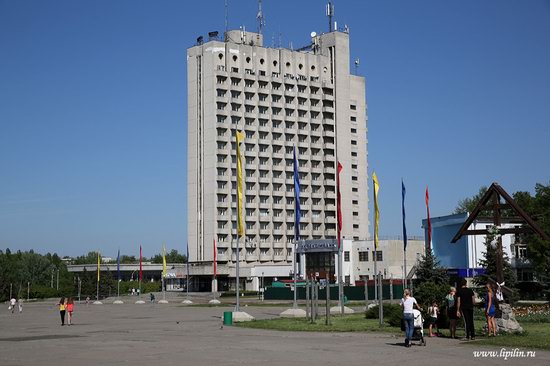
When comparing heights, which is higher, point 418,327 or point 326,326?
point 418,327

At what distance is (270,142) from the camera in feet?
492

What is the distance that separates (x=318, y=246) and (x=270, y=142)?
32.7m

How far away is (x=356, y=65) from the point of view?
16625cm

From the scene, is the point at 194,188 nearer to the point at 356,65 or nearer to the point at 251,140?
the point at 251,140

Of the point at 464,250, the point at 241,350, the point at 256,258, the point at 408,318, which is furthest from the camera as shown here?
the point at 256,258

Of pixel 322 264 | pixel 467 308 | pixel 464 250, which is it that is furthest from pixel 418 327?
pixel 322 264

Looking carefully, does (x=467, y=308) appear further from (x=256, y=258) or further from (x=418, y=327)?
(x=256, y=258)

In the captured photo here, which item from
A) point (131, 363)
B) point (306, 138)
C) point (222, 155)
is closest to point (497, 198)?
point (131, 363)

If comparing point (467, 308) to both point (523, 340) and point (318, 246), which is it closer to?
point (523, 340)

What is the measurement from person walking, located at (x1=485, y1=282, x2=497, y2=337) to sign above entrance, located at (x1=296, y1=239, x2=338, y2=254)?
94.2 metres

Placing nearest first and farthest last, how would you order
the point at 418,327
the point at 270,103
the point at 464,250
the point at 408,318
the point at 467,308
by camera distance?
the point at 408,318, the point at 418,327, the point at 467,308, the point at 464,250, the point at 270,103

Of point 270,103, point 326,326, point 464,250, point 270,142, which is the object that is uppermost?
point 270,103

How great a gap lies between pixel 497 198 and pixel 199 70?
119 metres

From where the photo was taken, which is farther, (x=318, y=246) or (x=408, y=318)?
(x=318, y=246)
